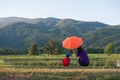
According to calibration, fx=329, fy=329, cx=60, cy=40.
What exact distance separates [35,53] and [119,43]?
399 feet

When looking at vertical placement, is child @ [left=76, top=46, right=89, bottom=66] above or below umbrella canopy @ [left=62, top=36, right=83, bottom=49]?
below

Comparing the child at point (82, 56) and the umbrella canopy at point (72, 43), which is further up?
the umbrella canopy at point (72, 43)

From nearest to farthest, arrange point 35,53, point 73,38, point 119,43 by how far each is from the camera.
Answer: point 73,38 → point 35,53 → point 119,43

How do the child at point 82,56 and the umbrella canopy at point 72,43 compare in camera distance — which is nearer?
the umbrella canopy at point 72,43

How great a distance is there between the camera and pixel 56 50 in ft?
263

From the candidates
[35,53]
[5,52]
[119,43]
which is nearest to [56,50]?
[35,53]

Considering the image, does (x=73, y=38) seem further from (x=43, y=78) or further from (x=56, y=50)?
(x=56, y=50)

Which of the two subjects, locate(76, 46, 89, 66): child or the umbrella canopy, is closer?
the umbrella canopy

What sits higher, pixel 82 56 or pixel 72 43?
pixel 72 43

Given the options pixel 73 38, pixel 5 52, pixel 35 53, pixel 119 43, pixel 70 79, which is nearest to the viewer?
pixel 73 38

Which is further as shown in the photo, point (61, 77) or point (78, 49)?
point (61, 77)

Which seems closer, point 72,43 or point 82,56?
point 72,43

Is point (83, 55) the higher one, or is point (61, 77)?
point (83, 55)

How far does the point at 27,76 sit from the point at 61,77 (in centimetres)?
225
